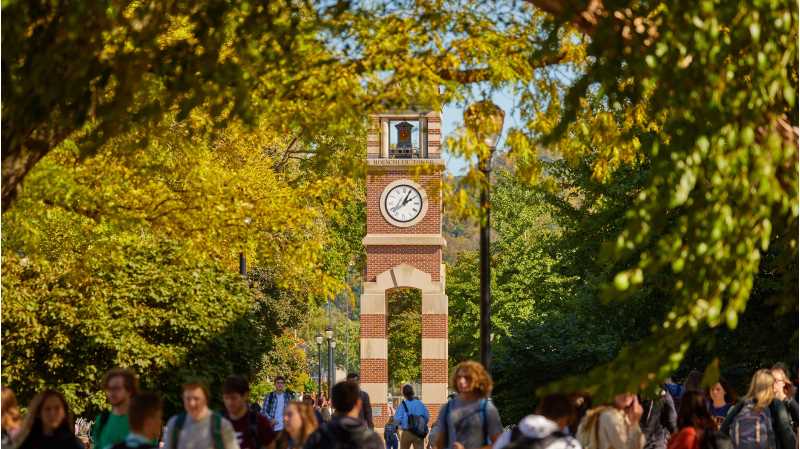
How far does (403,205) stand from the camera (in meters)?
46.2

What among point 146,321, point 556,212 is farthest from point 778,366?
point 556,212

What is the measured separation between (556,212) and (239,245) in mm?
23068

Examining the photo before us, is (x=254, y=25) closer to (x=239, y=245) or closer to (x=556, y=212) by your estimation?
(x=239, y=245)

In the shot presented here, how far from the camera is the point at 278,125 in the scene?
44.9 feet

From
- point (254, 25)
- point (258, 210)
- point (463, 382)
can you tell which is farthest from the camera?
point (258, 210)

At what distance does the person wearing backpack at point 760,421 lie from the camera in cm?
1357

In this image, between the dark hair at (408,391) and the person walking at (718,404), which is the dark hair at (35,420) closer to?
the person walking at (718,404)

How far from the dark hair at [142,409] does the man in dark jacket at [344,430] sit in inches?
50.7

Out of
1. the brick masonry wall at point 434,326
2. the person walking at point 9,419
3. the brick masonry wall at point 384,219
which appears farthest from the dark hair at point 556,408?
the brick masonry wall at point 384,219

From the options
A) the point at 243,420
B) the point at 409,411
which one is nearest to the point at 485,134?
the point at 243,420

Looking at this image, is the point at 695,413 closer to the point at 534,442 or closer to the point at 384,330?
the point at 534,442

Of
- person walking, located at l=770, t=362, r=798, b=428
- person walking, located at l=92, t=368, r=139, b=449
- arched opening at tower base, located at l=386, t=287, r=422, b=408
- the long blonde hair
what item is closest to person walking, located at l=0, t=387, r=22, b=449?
person walking, located at l=92, t=368, r=139, b=449

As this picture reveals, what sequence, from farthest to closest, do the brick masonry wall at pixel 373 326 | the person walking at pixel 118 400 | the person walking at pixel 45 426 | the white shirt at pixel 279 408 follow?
the brick masonry wall at pixel 373 326 < the white shirt at pixel 279 408 < the person walking at pixel 118 400 < the person walking at pixel 45 426

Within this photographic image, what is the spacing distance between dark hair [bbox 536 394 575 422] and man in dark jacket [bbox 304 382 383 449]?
1600mm
